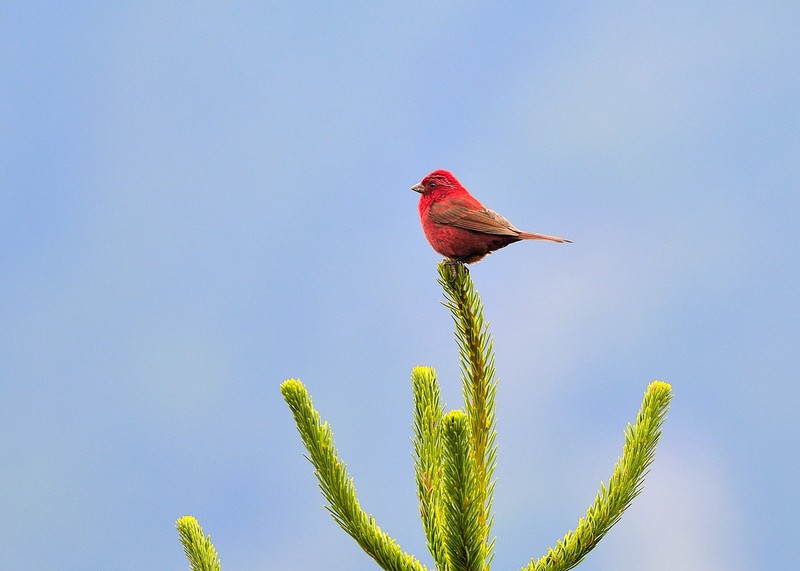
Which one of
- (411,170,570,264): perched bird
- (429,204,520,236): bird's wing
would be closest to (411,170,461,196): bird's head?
(411,170,570,264): perched bird

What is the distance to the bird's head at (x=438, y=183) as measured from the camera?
746cm

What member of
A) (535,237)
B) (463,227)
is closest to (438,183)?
(463,227)

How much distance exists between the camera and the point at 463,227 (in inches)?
271

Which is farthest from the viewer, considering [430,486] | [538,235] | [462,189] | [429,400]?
[462,189]

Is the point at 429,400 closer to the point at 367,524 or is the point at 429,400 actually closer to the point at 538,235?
the point at 367,524

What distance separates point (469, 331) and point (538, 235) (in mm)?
2356

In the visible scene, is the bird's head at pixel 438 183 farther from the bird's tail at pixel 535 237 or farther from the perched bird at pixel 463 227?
the bird's tail at pixel 535 237

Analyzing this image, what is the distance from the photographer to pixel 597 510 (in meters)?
3.66

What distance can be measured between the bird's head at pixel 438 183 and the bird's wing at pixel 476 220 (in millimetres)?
314

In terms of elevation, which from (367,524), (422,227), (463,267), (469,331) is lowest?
(367,524)

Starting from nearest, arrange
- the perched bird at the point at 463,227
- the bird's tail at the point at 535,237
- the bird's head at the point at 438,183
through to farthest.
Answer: the bird's tail at the point at 535,237, the perched bird at the point at 463,227, the bird's head at the point at 438,183

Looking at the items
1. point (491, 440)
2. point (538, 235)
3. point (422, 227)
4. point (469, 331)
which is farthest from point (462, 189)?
point (491, 440)

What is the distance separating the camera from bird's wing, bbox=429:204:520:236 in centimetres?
684

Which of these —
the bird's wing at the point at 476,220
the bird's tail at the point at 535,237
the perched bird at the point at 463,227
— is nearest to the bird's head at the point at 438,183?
the perched bird at the point at 463,227
